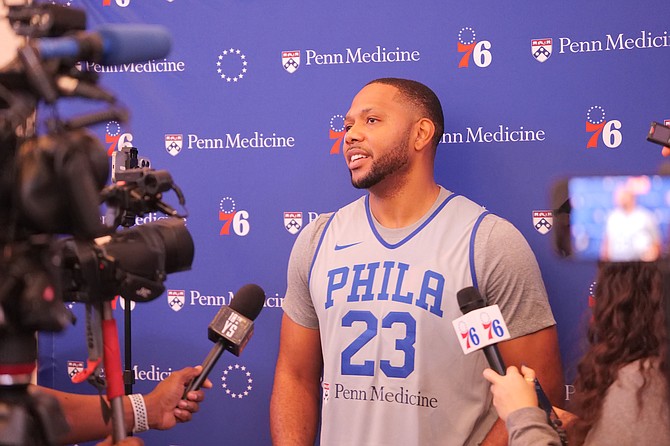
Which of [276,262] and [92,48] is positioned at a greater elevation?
[92,48]

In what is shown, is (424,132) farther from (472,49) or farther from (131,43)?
(131,43)

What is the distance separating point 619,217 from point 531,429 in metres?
0.71

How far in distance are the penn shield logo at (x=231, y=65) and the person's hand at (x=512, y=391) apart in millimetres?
1664

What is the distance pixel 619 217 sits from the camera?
4.12 feet

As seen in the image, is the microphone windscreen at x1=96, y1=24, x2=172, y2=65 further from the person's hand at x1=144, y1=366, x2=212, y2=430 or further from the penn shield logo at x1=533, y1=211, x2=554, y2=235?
the penn shield logo at x1=533, y1=211, x2=554, y2=235

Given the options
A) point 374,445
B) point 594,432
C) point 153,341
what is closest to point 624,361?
point 594,432

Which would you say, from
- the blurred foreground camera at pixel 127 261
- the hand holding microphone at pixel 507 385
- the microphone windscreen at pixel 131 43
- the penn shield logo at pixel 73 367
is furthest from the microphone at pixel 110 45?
the penn shield logo at pixel 73 367

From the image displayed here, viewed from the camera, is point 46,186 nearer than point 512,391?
Yes

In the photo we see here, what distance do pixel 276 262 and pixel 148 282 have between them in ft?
5.07

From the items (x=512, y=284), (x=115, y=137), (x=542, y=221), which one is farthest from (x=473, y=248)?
(x=115, y=137)

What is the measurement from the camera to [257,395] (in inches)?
123

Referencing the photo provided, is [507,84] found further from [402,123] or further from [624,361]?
[624,361]

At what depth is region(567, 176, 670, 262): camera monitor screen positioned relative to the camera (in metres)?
1.22

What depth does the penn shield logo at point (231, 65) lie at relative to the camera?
3145 millimetres
